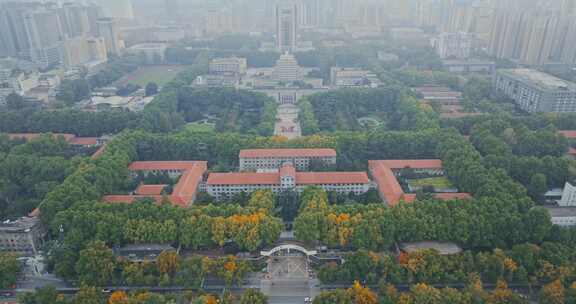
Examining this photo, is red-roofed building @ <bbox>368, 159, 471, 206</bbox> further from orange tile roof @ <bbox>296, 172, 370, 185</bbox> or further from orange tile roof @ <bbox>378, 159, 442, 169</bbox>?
orange tile roof @ <bbox>296, 172, 370, 185</bbox>

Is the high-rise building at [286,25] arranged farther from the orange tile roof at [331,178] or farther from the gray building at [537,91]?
the orange tile roof at [331,178]

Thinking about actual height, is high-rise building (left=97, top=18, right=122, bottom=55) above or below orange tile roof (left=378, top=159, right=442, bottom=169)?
above

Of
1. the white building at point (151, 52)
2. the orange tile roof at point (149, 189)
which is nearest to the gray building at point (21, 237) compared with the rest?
the orange tile roof at point (149, 189)

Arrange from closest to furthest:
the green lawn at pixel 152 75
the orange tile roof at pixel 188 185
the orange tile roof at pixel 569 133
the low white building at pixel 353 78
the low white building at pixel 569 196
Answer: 1. the low white building at pixel 569 196
2. the orange tile roof at pixel 188 185
3. the orange tile roof at pixel 569 133
4. the low white building at pixel 353 78
5. the green lawn at pixel 152 75

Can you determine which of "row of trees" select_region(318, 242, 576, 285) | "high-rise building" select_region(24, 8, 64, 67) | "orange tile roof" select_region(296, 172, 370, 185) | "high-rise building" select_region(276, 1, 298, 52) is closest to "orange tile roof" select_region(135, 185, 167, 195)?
"orange tile roof" select_region(296, 172, 370, 185)

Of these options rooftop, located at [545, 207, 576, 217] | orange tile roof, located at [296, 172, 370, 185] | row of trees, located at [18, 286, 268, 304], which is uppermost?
orange tile roof, located at [296, 172, 370, 185]

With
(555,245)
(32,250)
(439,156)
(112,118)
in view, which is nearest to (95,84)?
(112,118)

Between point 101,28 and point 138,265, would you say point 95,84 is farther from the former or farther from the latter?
point 138,265
